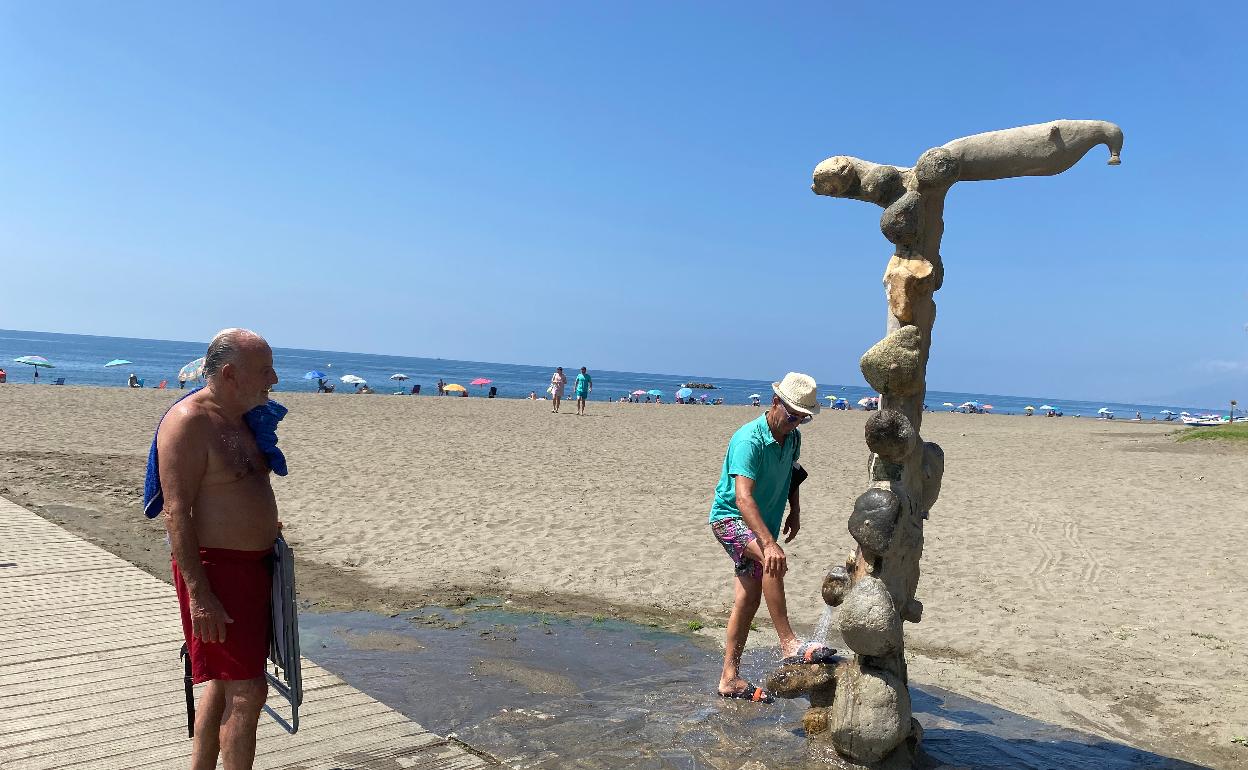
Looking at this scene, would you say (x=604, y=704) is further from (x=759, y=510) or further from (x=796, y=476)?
(x=796, y=476)

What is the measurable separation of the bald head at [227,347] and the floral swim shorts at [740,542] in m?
2.75

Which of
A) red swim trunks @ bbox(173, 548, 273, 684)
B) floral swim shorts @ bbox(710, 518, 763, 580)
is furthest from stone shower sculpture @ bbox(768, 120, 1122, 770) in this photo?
red swim trunks @ bbox(173, 548, 273, 684)

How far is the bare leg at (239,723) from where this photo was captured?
311cm

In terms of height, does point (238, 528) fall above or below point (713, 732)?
above

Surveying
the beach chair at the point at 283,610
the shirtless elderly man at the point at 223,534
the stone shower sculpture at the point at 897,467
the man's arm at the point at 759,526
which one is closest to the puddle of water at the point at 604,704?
the stone shower sculpture at the point at 897,467

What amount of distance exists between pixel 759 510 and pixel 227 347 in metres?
2.95

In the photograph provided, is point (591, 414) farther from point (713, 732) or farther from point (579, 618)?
point (713, 732)

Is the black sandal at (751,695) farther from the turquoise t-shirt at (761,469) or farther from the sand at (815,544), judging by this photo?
Result: the sand at (815,544)

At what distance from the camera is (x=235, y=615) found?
3176 millimetres

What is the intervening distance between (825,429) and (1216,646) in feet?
76.3

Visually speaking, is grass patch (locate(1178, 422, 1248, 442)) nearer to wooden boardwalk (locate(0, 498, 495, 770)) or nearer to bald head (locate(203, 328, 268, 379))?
wooden boardwalk (locate(0, 498, 495, 770))

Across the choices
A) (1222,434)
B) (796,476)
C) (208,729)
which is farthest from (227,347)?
(1222,434)

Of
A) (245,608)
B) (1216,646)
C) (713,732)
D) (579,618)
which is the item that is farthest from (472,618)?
(1216,646)

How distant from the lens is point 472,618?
22.0 ft
